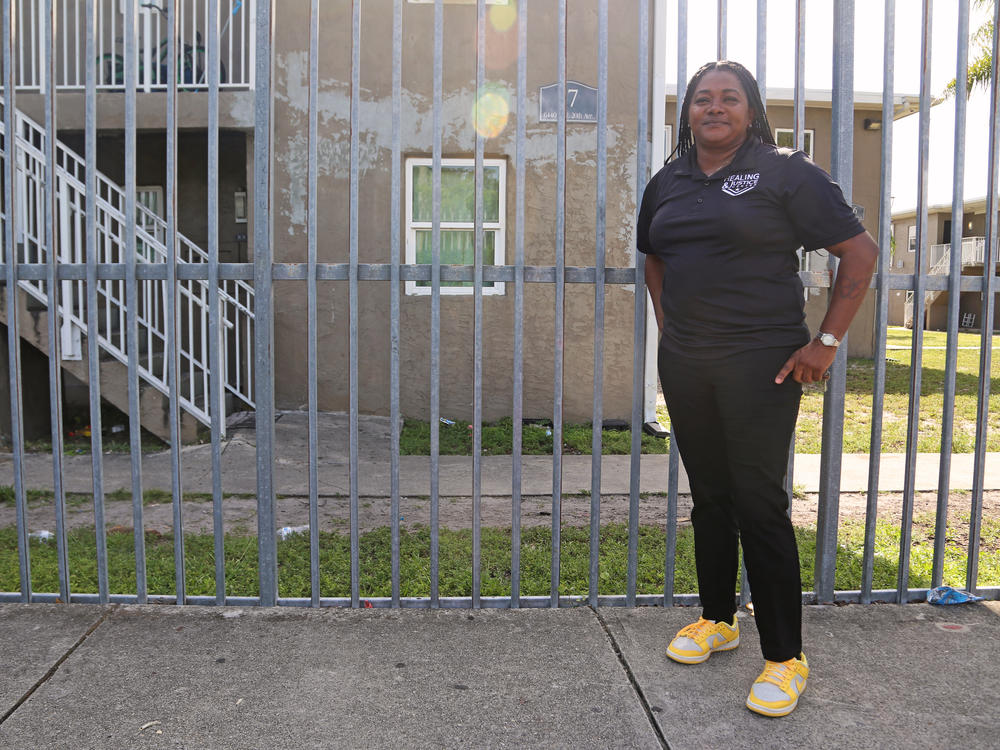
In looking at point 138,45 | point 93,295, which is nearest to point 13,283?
point 93,295

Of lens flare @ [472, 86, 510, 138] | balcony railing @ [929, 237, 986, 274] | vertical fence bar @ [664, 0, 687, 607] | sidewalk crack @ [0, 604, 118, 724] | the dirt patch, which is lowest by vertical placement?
the dirt patch

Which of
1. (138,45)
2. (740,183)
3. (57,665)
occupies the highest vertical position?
(138,45)

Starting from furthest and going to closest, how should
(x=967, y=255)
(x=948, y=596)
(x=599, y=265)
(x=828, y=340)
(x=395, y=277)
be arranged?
(x=967, y=255) → (x=948, y=596) → (x=599, y=265) → (x=395, y=277) → (x=828, y=340)

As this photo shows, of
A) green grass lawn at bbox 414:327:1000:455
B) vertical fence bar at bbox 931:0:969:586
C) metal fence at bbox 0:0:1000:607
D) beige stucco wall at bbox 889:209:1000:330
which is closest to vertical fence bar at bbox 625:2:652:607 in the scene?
metal fence at bbox 0:0:1000:607

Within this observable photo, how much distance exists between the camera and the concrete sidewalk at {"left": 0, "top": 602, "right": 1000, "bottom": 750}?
2572mm

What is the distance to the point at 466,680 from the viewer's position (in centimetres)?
292

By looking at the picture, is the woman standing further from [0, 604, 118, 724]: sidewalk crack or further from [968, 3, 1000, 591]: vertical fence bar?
[0, 604, 118, 724]: sidewalk crack

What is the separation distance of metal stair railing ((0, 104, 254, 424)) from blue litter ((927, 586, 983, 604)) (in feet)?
15.2

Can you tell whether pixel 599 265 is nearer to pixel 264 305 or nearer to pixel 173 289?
pixel 264 305

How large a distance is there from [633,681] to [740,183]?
170 cm

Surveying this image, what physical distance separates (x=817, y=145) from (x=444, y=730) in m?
15.2

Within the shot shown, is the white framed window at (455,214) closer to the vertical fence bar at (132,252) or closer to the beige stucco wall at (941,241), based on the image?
the vertical fence bar at (132,252)

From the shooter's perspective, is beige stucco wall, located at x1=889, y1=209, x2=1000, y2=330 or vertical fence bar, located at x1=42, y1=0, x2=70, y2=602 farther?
beige stucco wall, located at x1=889, y1=209, x2=1000, y2=330

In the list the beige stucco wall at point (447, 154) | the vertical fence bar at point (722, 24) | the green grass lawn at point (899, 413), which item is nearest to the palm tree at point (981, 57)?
the green grass lawn at point (899, 413)
